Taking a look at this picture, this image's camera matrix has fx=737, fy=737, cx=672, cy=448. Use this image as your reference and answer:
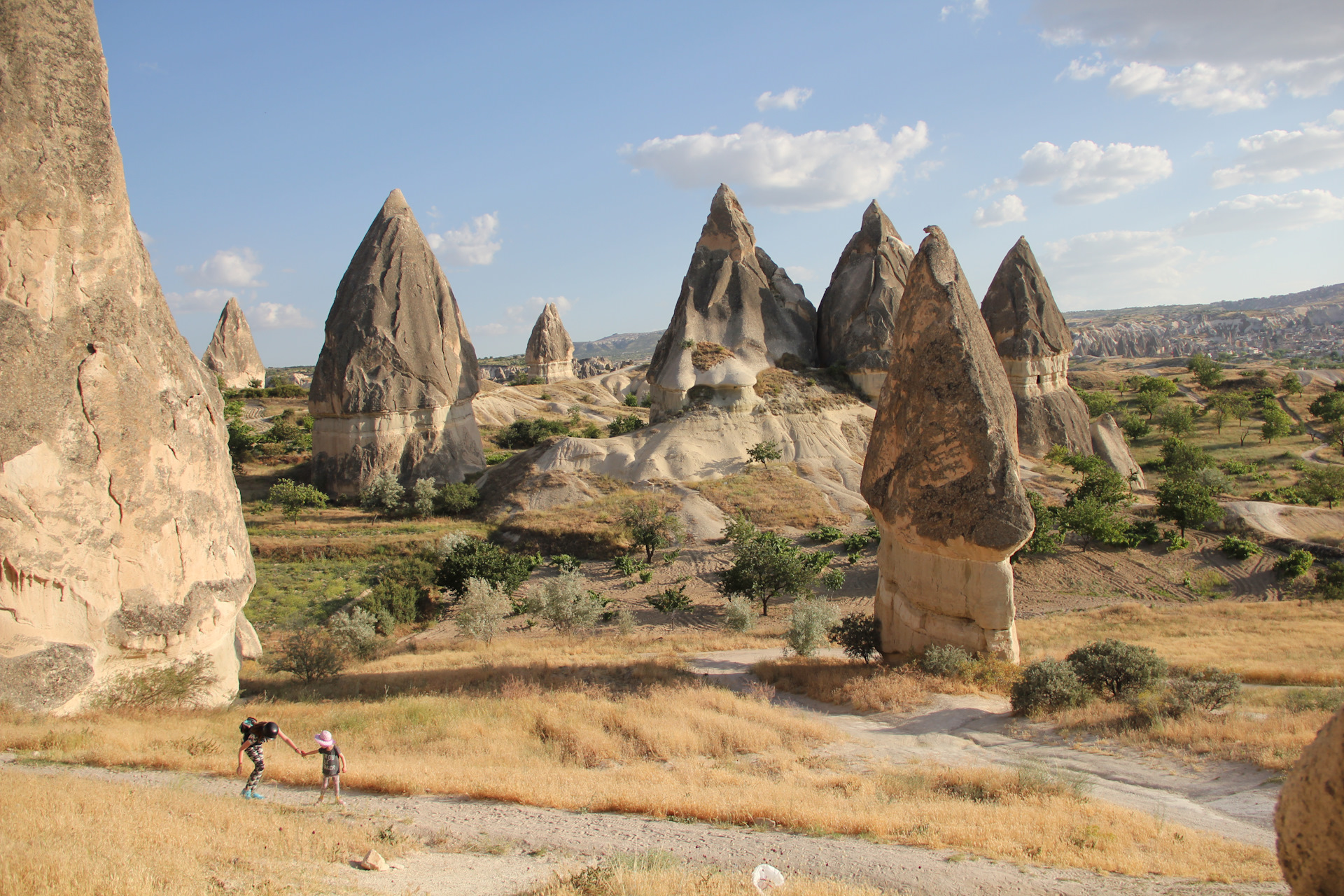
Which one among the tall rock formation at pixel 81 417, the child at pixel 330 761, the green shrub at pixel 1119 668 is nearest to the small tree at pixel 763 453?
the green shrub at pixel 1119 668

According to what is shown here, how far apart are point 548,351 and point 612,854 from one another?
2691 inches

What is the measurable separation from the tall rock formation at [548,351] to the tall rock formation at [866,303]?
3911cm

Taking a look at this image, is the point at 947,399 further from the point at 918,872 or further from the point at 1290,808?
the point at 1290,808

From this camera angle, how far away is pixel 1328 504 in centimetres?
2534

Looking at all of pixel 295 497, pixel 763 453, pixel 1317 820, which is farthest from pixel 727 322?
pixel 1317 820

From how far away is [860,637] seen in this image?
1230 centimetres

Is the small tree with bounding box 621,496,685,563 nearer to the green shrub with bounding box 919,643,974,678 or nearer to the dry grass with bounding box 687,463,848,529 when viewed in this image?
the dry grass with bounding box 687,463,848,529

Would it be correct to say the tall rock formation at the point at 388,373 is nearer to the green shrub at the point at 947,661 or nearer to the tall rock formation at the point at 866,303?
the tall rock formation at the point at 866,303

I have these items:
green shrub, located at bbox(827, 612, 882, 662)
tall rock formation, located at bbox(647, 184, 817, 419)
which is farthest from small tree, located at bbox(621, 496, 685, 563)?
green shrub, located at bbox(827, 612, 882, 662)

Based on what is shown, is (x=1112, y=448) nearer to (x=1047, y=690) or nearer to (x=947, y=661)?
(x=947, y=661)

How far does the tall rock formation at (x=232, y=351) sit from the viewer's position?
56.1 m

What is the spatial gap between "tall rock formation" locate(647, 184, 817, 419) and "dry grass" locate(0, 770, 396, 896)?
27035mm

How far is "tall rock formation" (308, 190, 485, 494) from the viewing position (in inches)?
1095

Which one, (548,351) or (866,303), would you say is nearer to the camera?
(866,303)
